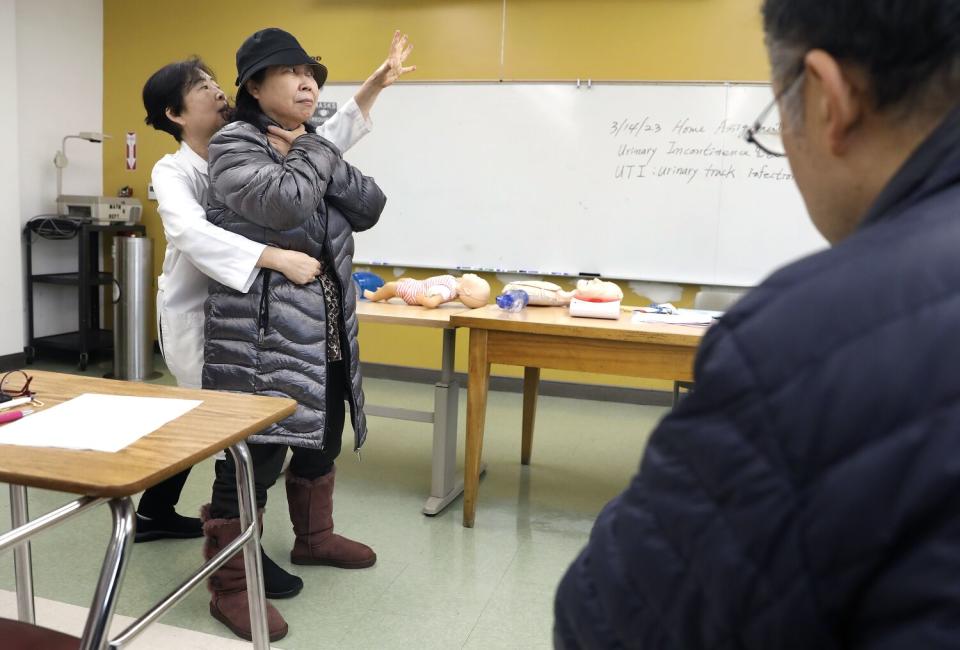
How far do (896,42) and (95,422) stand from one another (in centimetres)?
119

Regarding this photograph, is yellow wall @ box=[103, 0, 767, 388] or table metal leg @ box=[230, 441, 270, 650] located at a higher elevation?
yellow wall @ box=[103, 0, 767, 388]

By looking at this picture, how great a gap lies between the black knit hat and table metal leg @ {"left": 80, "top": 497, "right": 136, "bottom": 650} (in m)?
1.20

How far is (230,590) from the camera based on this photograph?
1.97 meters

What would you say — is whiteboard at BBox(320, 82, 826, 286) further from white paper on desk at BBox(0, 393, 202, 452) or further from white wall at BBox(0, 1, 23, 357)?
white paper on desk at BBox(0, 393, 202, 452)

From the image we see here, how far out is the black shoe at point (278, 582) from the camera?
6.88ft

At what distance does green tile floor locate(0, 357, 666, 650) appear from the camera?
6.55 feet

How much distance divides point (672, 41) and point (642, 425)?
2.18 metres

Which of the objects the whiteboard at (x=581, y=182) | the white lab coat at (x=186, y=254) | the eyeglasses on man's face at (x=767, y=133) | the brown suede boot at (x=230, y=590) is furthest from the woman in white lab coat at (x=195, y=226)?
the whiteboard at (x=581, y=182)

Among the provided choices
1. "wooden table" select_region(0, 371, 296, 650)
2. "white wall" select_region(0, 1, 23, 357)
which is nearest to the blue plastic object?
"wooden table" select_region(0, 371, 296, 650)

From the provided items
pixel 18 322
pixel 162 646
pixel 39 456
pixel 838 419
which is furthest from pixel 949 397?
pixel 18 322

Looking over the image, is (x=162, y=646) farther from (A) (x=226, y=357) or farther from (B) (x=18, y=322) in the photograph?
(B) (x=18, y=322)

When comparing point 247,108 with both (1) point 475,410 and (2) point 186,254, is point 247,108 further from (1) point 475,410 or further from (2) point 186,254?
(1) point 475,410

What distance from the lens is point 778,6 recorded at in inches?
21.5

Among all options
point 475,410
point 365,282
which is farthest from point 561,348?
point 365,282
